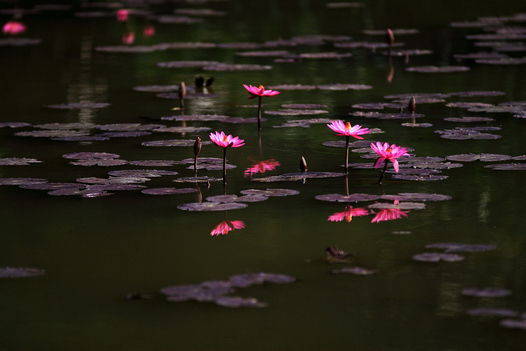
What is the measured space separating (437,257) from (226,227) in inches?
36.4

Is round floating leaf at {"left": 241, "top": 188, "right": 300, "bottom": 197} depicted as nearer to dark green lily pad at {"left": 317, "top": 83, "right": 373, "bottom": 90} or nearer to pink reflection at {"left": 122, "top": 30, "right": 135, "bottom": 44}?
dark green lily pad at {"left": 317, "top": 83, "right": 373, "bottom": 90}

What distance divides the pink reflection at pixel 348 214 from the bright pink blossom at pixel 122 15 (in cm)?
1100

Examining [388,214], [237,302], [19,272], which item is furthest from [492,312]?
[19,272]

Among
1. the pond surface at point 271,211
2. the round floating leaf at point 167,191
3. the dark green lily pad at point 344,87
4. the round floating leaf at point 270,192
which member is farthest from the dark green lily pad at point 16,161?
the dark green lily pad at point 344,87

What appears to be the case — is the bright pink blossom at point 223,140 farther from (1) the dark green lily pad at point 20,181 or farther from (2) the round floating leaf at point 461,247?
(2) the round floating leaf at point 461,247

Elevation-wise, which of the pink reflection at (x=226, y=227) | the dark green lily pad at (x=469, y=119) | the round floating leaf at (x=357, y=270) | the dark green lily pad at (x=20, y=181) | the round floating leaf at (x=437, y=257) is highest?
the dark green lily pad at (x=469, y=119)

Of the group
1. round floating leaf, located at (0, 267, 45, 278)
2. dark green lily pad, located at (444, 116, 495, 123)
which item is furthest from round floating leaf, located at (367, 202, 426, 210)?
dark green lily pad, located at (444, 116, 495, 123)

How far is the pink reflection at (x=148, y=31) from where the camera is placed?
1272 centimetres

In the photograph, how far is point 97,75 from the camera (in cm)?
923

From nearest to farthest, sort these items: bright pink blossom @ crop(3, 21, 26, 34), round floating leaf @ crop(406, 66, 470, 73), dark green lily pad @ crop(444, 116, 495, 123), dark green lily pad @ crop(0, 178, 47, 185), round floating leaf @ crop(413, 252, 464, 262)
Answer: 1. round floating leaf @ crop(413, 252, 464, 262)
2. dark green lily pad @ crop(0, 178, 47, 185)
3. dark green lily pad @ crop(444, 116, 495, 123)
4. round floating leaf @ crop(406, 66, 470, 73)
5. bright pink blossom @ crop(3, 21, 26, 34)

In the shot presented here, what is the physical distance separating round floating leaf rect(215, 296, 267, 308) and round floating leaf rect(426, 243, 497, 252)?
86 cm

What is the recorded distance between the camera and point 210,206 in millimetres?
4312

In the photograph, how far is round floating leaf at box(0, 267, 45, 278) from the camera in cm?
354

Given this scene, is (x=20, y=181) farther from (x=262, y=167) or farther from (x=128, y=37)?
(x=128, y=37)
